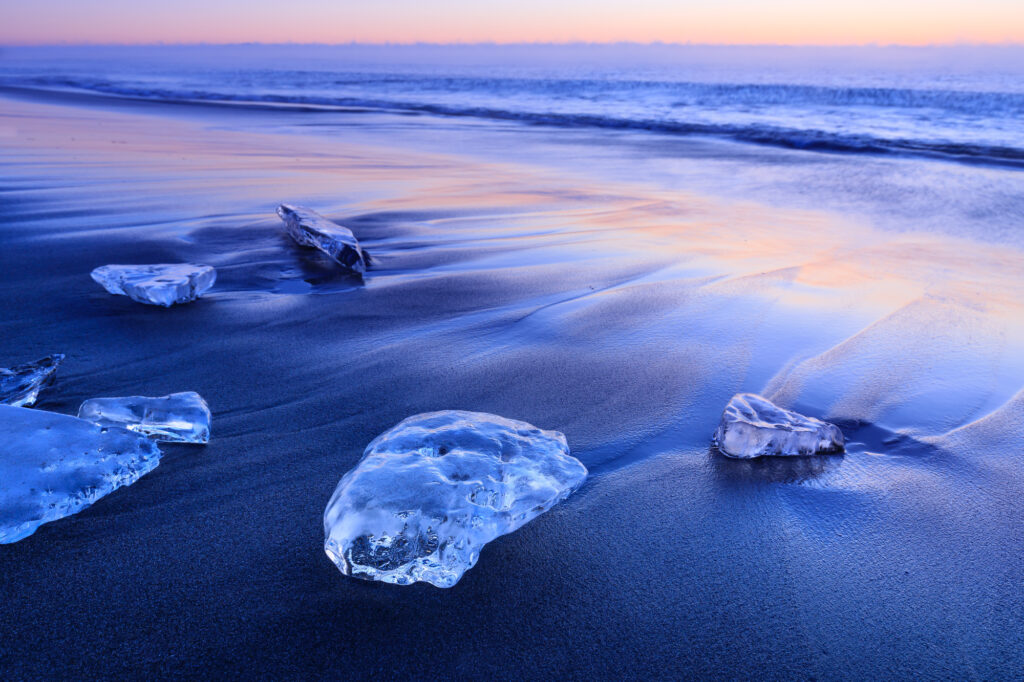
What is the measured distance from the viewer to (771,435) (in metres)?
A: 1.57

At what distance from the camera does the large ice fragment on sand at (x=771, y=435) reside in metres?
1.57

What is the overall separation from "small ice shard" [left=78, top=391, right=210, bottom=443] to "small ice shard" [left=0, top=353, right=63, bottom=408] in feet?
0.76

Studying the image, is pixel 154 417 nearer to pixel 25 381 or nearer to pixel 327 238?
pixel 25 381

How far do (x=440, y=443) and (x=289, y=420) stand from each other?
58 centimetres

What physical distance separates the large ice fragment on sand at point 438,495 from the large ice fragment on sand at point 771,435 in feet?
1.35

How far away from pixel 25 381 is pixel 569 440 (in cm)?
141

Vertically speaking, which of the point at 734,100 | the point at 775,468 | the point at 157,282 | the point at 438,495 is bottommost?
the point at 775,468

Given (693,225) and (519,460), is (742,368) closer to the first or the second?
(519,460)

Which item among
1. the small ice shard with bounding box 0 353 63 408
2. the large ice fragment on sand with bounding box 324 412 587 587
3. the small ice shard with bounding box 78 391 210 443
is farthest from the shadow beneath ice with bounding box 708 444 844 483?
the small ice shard with bounding box 0 353 63 408

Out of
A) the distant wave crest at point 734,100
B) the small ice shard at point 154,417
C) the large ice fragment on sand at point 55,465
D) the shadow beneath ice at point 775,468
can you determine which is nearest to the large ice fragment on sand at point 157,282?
the small ice shard at point 154,417

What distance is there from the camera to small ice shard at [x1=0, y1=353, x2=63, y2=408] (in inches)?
63.1

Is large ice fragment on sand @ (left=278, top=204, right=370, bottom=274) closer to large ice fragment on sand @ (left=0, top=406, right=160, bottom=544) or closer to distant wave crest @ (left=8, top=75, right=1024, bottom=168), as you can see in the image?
large ice fragment on sand @ (left=0, top=406, right=160, bottom=544)

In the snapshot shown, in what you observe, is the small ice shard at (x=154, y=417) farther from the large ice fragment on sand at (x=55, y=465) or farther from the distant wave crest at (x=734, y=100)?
the distant wave crest at (x=734, y=100)

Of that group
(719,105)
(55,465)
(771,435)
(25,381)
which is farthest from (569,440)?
(719,105)
